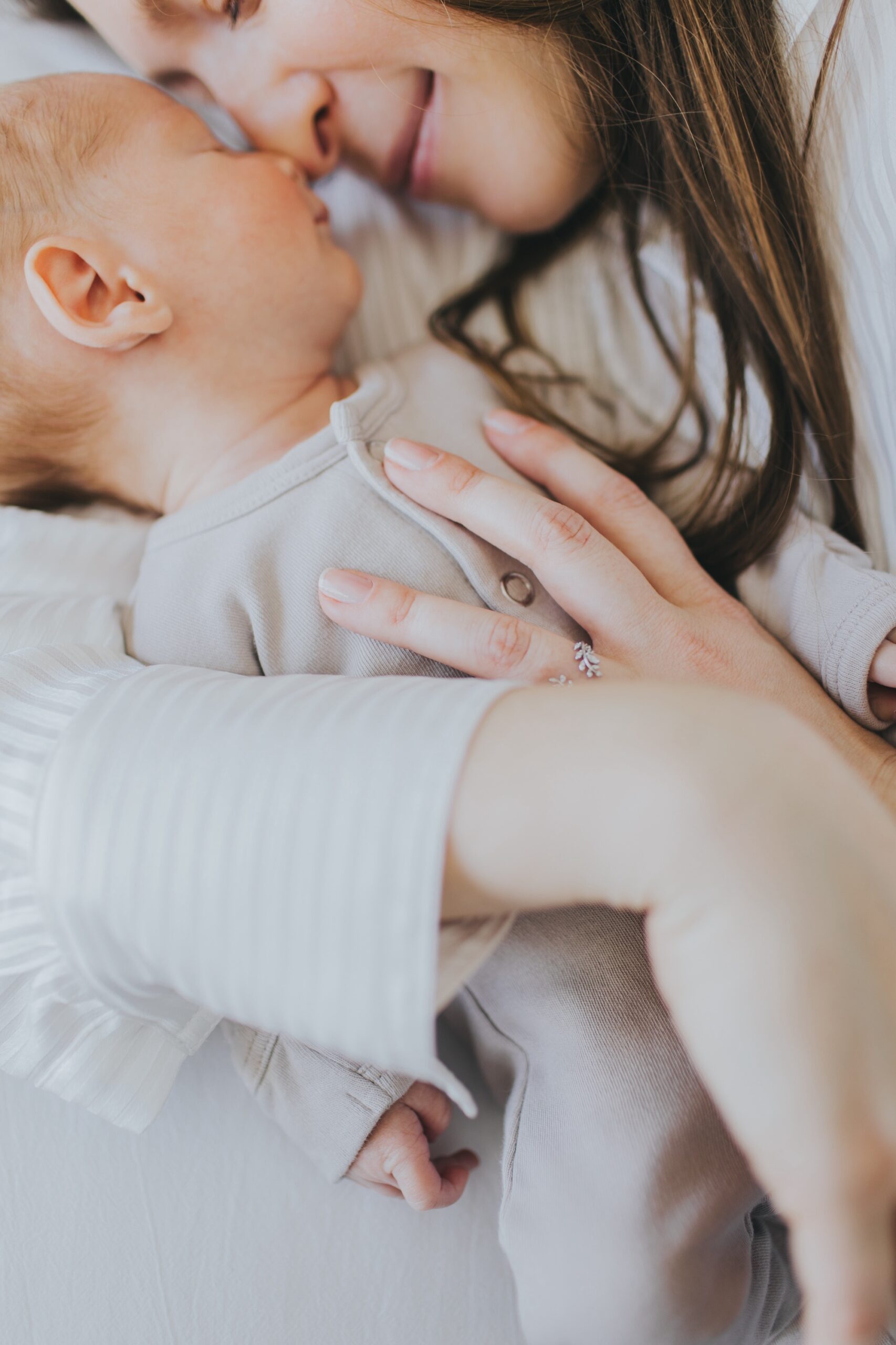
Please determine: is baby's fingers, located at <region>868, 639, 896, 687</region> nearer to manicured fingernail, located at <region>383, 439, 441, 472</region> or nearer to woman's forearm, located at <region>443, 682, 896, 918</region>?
woman's forearm, located at <region>443, 682, 896, 918</region>

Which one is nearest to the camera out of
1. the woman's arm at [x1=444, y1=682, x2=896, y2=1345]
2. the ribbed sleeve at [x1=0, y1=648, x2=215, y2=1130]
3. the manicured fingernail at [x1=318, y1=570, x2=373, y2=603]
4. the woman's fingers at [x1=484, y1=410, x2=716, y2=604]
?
the woman's arm at [x1=444, y1=682, x2=896, y2=1345]

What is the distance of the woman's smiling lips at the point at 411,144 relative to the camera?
0.91 m

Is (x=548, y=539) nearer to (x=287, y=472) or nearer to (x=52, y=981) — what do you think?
(x=287, y=472)

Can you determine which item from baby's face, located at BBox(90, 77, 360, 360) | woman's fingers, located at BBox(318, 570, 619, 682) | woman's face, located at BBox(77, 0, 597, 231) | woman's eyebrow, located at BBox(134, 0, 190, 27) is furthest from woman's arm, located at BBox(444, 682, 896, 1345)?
woman's eyebrow, located at BBox(134, 0, 190, 27)

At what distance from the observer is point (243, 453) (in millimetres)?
907

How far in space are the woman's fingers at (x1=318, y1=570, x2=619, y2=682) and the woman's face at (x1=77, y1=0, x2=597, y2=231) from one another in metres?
0.53

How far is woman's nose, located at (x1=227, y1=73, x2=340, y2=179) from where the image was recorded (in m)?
0.89

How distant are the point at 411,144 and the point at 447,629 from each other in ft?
2.05

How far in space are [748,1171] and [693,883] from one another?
0.38m

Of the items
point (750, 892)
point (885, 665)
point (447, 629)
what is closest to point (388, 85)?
point (447, 629)

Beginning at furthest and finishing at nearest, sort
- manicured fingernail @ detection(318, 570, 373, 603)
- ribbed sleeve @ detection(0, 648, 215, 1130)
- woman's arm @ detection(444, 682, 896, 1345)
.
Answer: manicured fingernail @ detection(318, 570, 373, 603)
ribbed sleeve @ detection(0, 648, 215, 1130)
woman's arm @ detection(444, 682, 896, 1345)

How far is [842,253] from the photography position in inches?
32.4

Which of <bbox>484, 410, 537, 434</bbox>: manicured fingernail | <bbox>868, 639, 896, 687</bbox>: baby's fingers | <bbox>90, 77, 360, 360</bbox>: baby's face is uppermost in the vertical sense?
<bbox>90, 77, 360, 360</bbox>: baby's face

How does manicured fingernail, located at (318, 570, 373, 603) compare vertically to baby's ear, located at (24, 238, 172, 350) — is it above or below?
below
